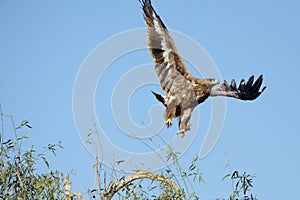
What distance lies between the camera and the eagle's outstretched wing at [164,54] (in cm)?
850

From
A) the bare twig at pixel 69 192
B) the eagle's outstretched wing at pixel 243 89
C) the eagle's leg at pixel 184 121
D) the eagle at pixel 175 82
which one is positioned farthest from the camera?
the eagle's outstretched wing at pixel 243 89

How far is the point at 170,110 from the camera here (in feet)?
26.8

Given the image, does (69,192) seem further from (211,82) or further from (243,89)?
(243,89)

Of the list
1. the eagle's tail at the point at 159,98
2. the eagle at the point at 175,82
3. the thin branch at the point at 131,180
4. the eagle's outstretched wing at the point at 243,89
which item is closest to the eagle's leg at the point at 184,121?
the eagle at the point at 175,82

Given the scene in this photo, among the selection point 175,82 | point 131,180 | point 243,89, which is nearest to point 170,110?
point 175,82

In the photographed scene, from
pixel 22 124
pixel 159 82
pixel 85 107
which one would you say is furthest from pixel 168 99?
pixel 22 124

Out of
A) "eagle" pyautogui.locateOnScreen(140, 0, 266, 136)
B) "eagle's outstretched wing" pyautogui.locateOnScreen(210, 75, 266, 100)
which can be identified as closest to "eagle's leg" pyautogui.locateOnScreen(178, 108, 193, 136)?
"eagle" pyautogui.locateOnScreen(140, 0, 266, 136)

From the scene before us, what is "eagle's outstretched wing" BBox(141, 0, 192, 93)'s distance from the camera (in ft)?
27.9

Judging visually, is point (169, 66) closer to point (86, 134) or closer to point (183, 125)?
point (183, 125)

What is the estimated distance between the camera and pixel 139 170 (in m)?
6.20

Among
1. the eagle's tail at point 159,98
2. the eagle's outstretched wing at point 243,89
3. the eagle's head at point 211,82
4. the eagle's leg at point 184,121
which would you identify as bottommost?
the eagle's leg at point 184,121

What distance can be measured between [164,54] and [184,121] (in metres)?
1.07

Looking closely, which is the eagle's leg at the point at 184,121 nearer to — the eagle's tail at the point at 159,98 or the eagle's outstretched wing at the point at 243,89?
the eagle's tail at the point at 159,98

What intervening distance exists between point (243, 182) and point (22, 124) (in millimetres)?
1864
